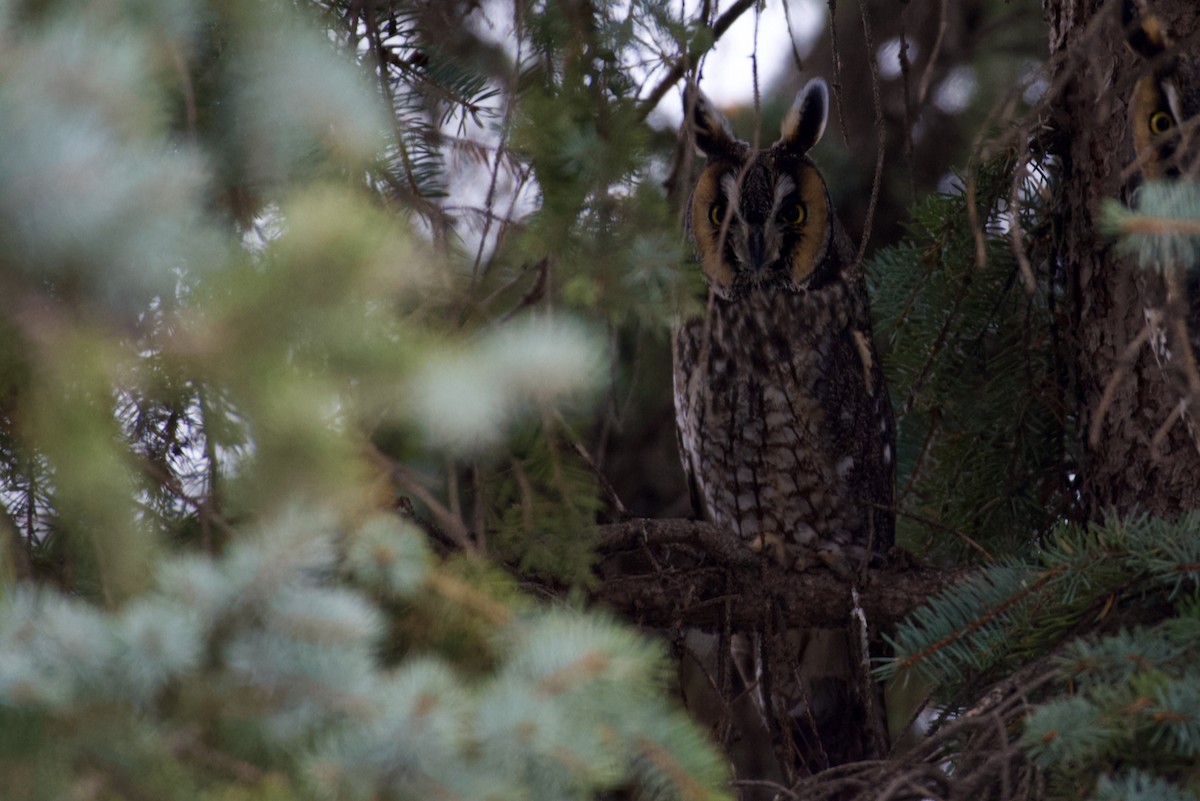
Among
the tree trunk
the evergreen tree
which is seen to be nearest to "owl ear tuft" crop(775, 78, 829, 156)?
the tree trunk

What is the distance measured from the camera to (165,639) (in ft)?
2.61

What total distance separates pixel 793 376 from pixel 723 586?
0.75 m

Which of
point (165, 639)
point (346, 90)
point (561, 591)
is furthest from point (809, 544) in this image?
point (165, 639)

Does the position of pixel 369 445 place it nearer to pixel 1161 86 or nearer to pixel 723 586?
pixel 723 586

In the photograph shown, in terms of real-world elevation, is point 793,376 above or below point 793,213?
below

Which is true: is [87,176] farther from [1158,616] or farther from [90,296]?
[1158,616]

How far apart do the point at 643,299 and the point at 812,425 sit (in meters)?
1.45

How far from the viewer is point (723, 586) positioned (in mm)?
2002

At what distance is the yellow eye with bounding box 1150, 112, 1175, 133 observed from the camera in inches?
70.5

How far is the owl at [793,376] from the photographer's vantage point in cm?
259

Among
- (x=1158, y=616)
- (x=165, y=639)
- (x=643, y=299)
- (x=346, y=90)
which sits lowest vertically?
(x=1158, y=616)

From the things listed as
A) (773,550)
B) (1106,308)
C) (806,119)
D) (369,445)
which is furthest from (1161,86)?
(369,445)

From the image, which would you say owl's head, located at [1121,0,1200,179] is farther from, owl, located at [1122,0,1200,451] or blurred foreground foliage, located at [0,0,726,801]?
blurred foreground foliage, located at [0,0,726,801]

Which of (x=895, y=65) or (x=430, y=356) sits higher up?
(x=895, y=65)
